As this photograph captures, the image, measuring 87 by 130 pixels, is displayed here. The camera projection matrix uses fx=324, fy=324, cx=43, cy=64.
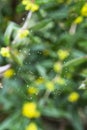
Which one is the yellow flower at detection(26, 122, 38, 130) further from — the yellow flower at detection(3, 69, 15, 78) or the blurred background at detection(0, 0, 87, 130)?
the yellow flower at detection(3, 69, 15, 78)

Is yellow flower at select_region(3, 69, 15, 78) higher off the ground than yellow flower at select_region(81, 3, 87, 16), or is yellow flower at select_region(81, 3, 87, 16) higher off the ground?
yellow flower at select_region(81, 3, 87, 16)

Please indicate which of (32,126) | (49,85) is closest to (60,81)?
(49,85)

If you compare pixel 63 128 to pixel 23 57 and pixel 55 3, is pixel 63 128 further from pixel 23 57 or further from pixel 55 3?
pixel 55 3

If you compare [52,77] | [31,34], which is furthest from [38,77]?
[31,34]

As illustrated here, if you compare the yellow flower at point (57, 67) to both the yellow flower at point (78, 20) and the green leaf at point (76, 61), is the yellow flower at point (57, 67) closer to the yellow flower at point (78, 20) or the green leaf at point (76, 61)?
the green leaf at point (76, 61)

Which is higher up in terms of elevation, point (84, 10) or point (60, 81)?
point (84, 10)

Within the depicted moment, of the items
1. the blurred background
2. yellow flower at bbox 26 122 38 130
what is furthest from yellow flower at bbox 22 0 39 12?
yellow flower at bbox 26 122 38 130

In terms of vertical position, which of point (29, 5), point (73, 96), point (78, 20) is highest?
point (29, 5)

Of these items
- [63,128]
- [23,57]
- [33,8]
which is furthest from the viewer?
[63,128]

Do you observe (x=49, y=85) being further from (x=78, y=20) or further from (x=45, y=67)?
(x=78, y=20)
